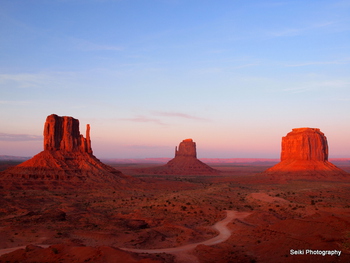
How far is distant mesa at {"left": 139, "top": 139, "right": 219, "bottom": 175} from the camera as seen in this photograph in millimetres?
138750

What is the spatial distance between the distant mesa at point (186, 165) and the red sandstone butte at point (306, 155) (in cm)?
4464

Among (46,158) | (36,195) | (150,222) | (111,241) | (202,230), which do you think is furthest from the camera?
(46,158)

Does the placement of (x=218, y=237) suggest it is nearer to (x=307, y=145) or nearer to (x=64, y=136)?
(x=64, y=136)

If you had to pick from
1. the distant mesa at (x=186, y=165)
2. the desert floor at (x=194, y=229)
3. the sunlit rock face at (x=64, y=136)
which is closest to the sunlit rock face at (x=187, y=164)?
the distant mesa at (x=186, y=165)

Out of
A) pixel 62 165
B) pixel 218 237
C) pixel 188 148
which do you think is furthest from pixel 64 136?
pixel 188 148

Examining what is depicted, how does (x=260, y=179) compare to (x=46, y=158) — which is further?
(x=260, y=179)

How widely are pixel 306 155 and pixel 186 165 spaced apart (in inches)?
2453

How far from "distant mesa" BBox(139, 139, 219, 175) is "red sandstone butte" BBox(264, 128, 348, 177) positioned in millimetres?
44642

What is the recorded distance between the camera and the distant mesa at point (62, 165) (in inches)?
2415

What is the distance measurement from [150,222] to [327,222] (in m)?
15.3

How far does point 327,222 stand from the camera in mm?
20312

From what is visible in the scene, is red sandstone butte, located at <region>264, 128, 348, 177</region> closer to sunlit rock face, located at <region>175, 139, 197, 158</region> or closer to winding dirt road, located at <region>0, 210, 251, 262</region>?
sunlit rock face, located at <region>175, 139, 197, 158</region>

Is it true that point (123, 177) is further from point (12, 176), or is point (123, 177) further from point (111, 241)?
point (111, 241)

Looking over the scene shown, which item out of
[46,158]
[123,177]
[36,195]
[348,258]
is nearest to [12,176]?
[46,158]
